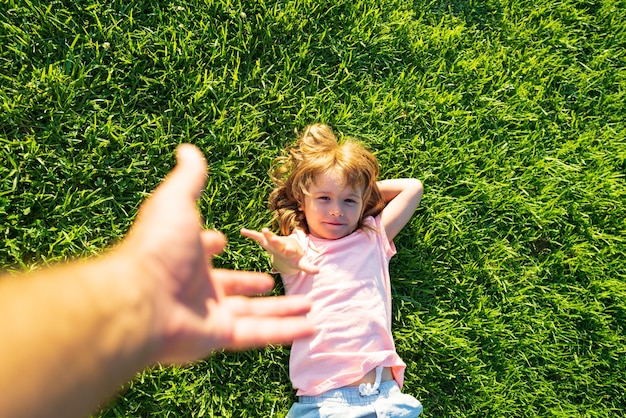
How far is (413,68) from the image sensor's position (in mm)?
3230

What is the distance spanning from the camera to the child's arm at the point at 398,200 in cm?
290

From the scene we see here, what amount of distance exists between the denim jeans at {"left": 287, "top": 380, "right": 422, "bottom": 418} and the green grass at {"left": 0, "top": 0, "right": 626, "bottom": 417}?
0.29 metres

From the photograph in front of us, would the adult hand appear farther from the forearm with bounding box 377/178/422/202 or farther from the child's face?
the forearm with bounding box 377/178/422/202


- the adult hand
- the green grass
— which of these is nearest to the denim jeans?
the green grass

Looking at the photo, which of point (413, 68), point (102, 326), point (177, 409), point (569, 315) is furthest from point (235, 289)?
point (569, 315)

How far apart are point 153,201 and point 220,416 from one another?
1.93 meters

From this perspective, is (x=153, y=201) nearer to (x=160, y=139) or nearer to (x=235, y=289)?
(x=235, y=289)

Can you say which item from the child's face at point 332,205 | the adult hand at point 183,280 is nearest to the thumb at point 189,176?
the adult hand at point 183,280

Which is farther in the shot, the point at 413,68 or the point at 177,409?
the point at 413,68

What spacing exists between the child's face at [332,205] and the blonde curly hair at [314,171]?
0.11 feet

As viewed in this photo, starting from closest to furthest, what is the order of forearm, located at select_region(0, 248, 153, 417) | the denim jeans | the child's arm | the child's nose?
forearm, located at select_region(0, 248, 153, 417) → the denim jeans → the child's nose → the child's arm

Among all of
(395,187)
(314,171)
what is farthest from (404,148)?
(314,171)

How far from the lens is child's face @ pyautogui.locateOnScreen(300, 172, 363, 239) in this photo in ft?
8.76

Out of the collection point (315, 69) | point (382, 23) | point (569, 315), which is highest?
point (382, 23)
